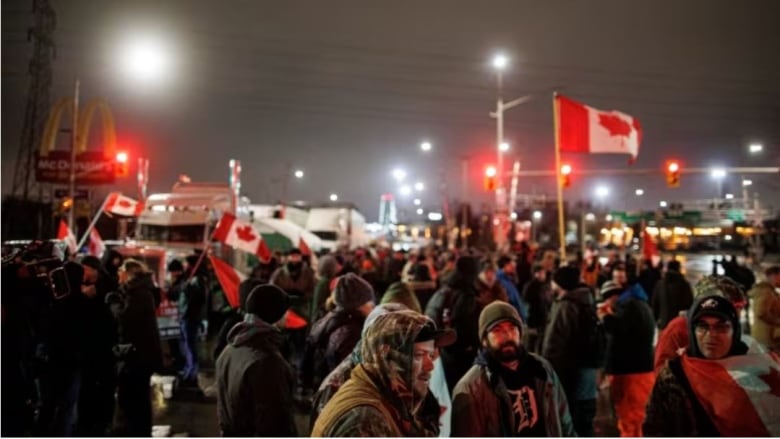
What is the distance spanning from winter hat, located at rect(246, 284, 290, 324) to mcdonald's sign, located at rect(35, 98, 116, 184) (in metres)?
23.5

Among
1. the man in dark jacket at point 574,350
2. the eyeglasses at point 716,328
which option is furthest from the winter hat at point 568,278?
the eyeglasses at point 716,328

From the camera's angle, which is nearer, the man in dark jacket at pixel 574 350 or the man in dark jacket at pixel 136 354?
the man in dark jacket at pixel 574 350

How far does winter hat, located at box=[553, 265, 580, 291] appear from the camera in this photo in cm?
582

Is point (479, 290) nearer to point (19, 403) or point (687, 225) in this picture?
point (19, 403)

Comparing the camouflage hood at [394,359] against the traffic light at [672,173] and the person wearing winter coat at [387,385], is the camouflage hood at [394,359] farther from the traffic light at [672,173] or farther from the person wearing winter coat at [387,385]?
the traffic light at [672,173]

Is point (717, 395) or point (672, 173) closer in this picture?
point (717, 395)

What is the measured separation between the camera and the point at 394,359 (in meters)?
2.39

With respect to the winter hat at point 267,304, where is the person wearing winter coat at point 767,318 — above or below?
below

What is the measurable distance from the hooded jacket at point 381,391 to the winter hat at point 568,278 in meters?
3.64

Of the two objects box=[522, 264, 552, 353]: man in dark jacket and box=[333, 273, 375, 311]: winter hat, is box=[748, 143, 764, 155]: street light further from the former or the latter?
box=[333, 273, 375, 311]: winter hat

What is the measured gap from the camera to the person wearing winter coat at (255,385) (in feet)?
11.5

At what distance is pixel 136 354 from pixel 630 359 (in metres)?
5.16

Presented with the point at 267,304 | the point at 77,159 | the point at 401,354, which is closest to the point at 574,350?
the point at 267,304

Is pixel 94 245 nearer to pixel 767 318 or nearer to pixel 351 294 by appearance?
pixel 351 294
